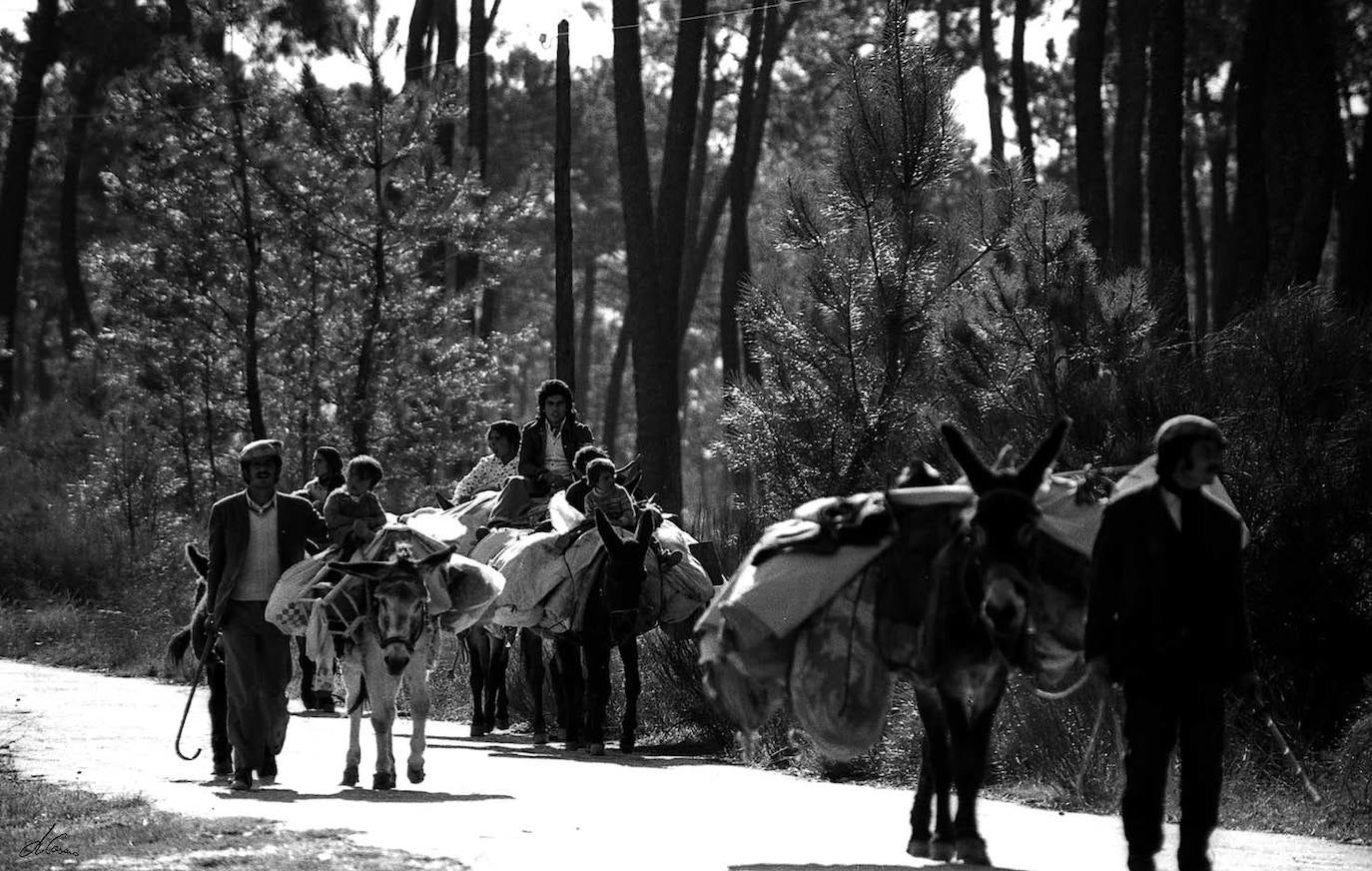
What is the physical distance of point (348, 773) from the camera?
14.7 meters

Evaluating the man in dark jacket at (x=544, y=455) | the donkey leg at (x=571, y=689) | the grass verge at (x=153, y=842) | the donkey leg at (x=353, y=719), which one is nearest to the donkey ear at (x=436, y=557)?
the donkey leg at (x=353, y=719)

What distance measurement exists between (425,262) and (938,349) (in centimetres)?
1881

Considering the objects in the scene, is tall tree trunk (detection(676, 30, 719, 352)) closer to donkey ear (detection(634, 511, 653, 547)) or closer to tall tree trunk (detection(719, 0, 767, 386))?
tall tree trunk (detection(719, 0, 767, 386))

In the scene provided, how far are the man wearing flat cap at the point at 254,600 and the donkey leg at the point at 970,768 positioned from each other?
586 cm

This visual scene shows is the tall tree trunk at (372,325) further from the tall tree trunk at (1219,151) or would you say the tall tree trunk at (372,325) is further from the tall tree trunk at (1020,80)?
the tall tree trunk at (1219,151)

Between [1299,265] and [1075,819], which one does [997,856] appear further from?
[1299,265]

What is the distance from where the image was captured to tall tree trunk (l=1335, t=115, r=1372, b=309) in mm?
25859

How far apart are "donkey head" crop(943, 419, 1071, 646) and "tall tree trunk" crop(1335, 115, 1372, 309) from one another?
1606 centimetres

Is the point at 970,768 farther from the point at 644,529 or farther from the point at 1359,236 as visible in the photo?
the point at 1359,236

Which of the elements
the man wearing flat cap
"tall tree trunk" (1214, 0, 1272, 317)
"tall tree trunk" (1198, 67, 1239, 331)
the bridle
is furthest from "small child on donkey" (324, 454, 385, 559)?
"tall tree trunk" (1198, 67, 1239, 331)

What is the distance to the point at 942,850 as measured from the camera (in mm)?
10469

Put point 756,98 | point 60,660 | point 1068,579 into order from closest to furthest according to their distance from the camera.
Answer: point 1068,579, point 60,660, point 756,98

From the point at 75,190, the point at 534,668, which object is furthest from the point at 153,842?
the point at 75,190

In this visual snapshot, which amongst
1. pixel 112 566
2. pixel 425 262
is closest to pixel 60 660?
pixel 112 566
